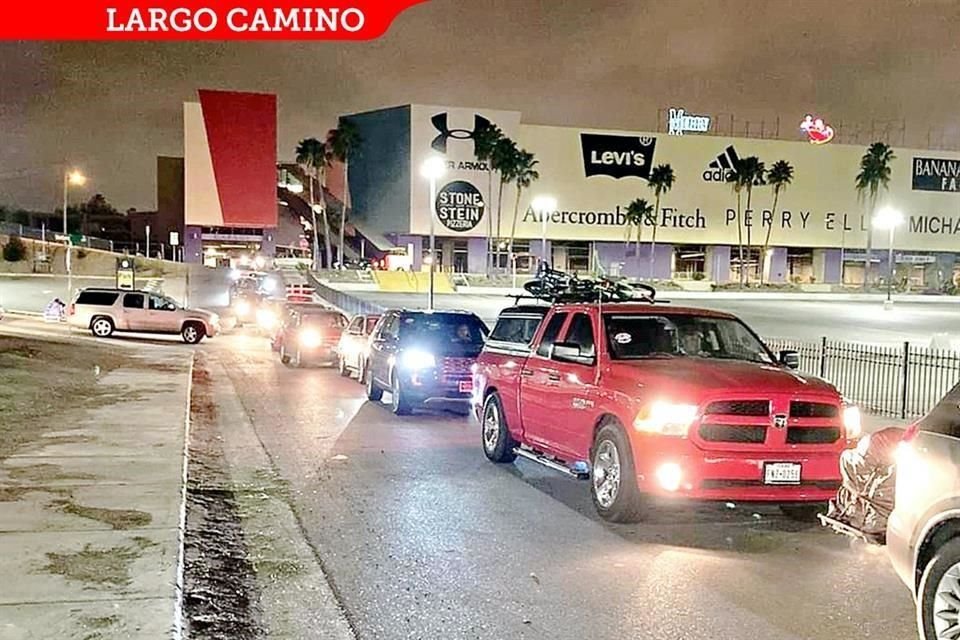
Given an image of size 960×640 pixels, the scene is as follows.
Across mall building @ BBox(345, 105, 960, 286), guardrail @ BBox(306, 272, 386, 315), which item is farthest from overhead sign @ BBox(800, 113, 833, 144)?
guardrail @ BBox(306, 272, 386, 315)

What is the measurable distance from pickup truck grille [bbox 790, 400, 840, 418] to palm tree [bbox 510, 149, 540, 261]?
78099mm

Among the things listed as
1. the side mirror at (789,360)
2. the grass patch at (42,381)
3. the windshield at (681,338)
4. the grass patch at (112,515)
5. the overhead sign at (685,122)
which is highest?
the overhead sign at (685,122)

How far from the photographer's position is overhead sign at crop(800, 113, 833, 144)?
342ft

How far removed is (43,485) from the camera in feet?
29.9

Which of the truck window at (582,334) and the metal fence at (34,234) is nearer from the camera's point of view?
the truck window at (582,334)

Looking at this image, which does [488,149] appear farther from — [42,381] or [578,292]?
[42,381]

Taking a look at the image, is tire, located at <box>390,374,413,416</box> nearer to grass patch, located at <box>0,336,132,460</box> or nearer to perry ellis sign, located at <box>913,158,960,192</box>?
grass patch, located at <box>0,336,132,460</box>

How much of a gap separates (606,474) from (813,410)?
6.22 ft

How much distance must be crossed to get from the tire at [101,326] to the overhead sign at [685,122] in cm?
7888

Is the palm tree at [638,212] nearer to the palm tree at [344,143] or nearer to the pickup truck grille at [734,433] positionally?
the palm tree at [344,143]

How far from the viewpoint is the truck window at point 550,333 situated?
34.1 feet

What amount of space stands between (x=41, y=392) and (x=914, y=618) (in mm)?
14059

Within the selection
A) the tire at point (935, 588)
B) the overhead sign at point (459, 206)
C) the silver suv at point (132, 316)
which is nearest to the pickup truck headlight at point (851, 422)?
the tire at point (935, 588)

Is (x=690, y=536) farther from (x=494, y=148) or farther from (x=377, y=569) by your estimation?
(x=494, y=148)
